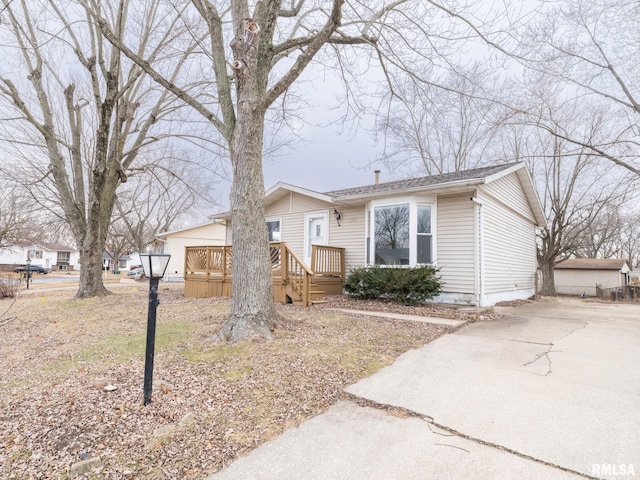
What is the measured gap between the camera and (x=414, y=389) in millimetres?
3166

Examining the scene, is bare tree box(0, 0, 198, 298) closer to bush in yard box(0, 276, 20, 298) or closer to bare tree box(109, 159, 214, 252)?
bush in yard box(0, 276, 20, 298)

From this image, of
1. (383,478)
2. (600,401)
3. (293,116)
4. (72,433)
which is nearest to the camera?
(383,478)

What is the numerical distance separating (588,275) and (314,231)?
948 inches

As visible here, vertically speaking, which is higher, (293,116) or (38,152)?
(38,152)

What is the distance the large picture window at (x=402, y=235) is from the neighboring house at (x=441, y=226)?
25 millimetres

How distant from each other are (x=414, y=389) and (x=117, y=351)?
3.72 meters

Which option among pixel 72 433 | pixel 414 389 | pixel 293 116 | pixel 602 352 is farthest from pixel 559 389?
pixel 293 116

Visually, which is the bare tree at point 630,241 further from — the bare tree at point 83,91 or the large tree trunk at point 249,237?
the bare tree at point 83,91

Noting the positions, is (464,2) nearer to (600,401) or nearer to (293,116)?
(293,116)

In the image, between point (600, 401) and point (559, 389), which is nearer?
point (600, 401)

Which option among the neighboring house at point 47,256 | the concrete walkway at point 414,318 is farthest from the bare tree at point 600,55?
the neighboring house at point 47,256

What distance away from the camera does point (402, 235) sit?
8797 millimetres

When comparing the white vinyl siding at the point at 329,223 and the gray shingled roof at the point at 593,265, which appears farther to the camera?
the gray shingled roof at the point at 593,265

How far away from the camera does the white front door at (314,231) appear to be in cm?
1083
